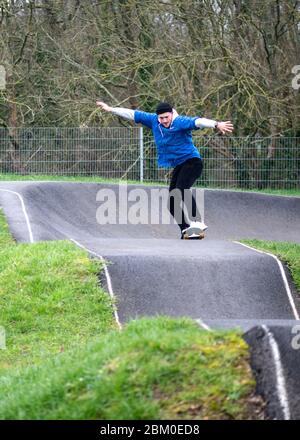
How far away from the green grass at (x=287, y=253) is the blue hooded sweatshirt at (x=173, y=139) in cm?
157

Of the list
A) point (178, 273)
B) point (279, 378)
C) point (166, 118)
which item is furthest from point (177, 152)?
point (279, 378)

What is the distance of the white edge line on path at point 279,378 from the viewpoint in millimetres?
4790

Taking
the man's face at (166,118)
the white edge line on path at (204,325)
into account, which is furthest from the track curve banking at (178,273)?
the man's face at (166,118)

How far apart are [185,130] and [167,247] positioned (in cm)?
168

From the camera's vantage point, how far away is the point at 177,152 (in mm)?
11805

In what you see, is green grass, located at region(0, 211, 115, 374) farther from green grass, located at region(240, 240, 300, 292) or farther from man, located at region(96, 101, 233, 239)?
green grass, located at region(240, 240, 300, 292)

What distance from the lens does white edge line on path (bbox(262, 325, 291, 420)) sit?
479cm

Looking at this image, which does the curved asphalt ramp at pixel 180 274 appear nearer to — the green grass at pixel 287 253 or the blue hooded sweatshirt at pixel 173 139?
the green grass at pixel 287 253

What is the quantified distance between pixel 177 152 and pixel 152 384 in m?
7.28

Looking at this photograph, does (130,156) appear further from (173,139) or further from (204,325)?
(204,325)

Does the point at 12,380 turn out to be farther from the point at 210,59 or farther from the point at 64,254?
the point at 210,59

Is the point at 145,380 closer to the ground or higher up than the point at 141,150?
closer to the ground

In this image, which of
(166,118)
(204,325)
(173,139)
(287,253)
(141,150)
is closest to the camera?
(204,325)

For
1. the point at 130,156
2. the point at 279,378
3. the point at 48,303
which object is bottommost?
the point at 48,303
